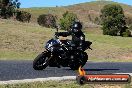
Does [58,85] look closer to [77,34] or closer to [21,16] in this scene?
[77,34]

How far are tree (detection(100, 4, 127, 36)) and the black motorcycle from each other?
301ft

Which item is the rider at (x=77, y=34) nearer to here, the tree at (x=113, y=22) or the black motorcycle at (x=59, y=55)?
the black motorcycle at (x=59, y=55)

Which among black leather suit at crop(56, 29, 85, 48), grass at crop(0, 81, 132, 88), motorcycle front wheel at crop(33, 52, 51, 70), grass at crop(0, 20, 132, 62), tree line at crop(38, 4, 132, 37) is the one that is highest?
black leather suit at crop(56, 29, 85, 48)

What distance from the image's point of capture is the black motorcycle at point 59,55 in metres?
17.0

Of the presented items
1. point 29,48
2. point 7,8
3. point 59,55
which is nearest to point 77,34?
point 59,55

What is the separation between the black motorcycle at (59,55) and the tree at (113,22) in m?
91.6

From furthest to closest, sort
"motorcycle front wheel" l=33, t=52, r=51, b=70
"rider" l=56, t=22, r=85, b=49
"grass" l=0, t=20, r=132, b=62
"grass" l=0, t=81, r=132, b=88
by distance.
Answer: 1. "grass" l=0, t=20, r=132, b=62
2. "rider" l=56, t=22, r=85, b=49
3. "motorcycle front wheel" l=33, t=52, r=51, b=70
4. "grass" l=0, t=81, r=132, b=88

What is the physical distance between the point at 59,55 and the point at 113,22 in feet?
335

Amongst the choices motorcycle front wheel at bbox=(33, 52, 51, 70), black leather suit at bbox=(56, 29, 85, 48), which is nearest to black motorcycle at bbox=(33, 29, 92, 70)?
motorcycle front wheel at bbox=(33, 52, 51, 70)

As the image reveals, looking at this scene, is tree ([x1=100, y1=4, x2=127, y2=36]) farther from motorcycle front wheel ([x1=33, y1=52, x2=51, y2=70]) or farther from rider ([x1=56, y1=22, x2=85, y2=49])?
motorcycle front wheel ([x1=33, y1=52, x2=51, y2=70])

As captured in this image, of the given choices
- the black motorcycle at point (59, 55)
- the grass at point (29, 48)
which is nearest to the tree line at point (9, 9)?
the grass at point (29, 48)

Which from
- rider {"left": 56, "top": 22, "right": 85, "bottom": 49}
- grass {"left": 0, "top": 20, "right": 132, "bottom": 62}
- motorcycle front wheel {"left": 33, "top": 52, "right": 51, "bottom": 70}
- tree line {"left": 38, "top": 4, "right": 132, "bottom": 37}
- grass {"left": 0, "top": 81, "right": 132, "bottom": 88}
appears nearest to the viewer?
grass {"left": 0, "top": 81, "right": 132, "bottom": 88}

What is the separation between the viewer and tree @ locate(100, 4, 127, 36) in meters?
113

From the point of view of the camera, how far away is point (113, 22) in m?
118
